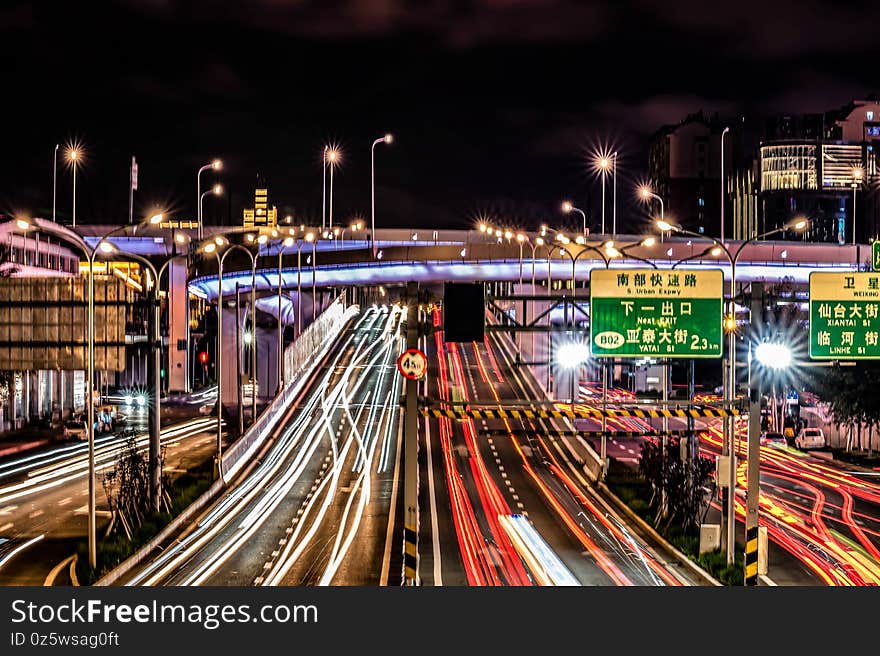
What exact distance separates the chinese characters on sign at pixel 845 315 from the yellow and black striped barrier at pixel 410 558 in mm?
12247

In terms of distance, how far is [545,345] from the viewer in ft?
308

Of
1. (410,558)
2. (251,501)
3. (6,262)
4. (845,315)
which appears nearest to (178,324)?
(6,262)

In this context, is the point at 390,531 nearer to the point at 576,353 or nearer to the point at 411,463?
A: the point at 576,353

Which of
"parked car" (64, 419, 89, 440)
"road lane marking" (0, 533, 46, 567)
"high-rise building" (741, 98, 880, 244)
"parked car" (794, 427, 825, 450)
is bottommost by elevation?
"parked car" (794, 427, 825, 450)

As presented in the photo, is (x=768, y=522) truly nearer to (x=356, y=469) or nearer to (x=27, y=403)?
(x=356, y=469)

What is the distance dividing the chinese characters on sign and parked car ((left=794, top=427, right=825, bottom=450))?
3742cm

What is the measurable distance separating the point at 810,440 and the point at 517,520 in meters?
32.7

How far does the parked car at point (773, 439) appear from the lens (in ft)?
206

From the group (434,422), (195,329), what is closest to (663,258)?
(434,422)

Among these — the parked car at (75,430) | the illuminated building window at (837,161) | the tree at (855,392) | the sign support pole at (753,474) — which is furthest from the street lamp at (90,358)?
the illuminated building window at (837,161)

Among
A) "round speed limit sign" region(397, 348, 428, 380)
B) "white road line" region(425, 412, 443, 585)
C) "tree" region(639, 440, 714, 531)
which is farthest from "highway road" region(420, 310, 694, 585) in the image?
"round speed limit sign" region(397, 348, 428, 380)

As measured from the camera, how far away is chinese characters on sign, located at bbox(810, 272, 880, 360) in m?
25.0

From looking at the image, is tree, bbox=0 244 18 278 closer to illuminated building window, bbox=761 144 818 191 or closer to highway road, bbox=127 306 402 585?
highway road, bbox=127 306 402 585

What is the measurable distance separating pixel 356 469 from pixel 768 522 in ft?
63.0
